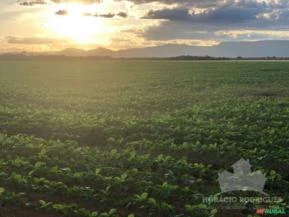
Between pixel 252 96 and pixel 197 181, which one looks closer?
pixel 197 181

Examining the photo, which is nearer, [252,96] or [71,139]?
[71,139]

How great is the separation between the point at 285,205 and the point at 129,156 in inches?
171

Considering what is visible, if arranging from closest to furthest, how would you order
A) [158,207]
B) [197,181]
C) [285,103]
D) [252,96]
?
[158,207], [197,181], [285,103], [252,96]

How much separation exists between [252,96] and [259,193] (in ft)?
75.1

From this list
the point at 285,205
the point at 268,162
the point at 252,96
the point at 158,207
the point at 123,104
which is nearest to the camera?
the point at 158,207

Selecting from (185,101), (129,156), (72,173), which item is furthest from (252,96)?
(72,173)

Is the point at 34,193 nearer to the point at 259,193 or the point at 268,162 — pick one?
the point at 259,193

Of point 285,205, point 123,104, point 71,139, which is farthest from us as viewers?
point 123,104

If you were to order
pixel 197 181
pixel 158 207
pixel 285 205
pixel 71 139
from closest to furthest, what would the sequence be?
1. pixel 158 207
2. pixel 285 205
3. pixel 197 181
4. pixel 71 139

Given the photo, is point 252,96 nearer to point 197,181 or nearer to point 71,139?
point 71,139

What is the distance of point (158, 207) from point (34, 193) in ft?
8.06

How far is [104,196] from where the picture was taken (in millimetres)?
10023

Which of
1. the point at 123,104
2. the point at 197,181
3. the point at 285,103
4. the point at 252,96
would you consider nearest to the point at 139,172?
the point at 197,181

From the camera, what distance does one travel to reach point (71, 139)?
54.6 ft
